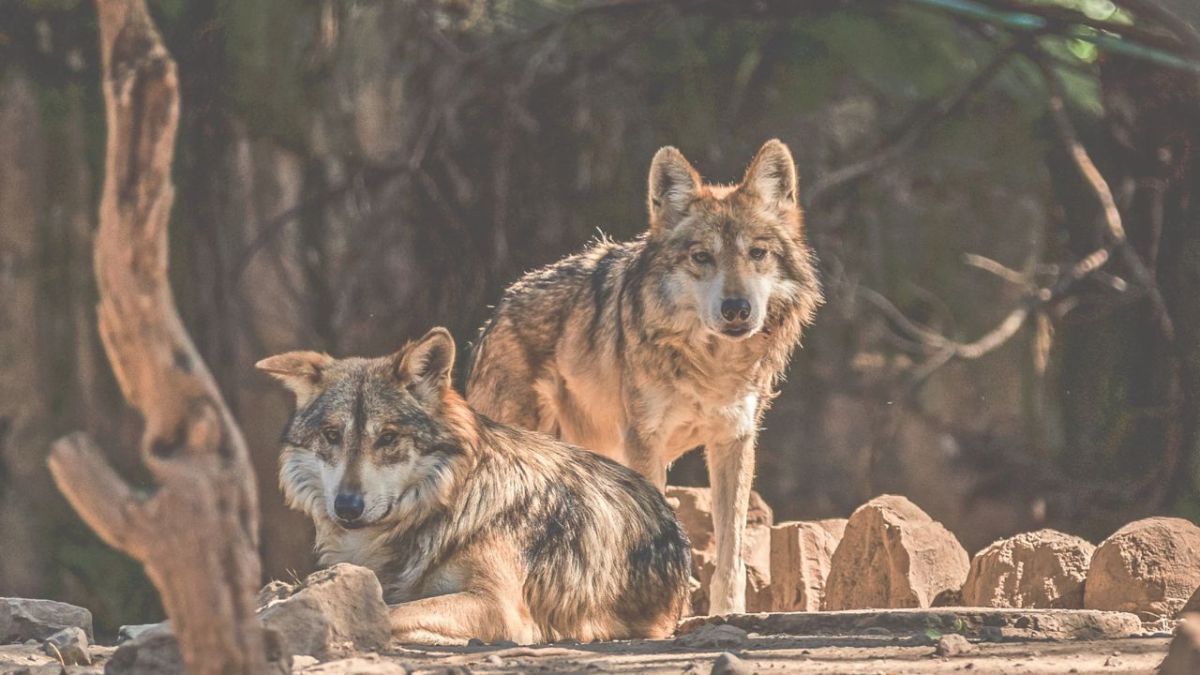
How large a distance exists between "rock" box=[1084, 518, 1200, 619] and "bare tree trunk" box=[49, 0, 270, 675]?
12.8ft

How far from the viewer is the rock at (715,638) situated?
16.2ft

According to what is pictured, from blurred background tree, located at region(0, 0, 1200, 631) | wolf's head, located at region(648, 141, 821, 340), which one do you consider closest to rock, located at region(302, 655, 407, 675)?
wolf's head, located at region(648, 141, 821, 340)

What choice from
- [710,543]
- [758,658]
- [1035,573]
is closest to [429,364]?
[758,658]

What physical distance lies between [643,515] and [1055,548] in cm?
159

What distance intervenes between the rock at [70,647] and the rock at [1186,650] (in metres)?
3.04

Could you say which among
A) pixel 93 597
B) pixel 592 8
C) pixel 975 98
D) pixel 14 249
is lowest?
pixel 93 597

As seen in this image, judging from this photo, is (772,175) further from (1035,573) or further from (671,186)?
(1035,573)

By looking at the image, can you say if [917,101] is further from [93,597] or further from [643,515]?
[93,597]

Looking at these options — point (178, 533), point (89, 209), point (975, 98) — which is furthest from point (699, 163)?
point (178, 533)

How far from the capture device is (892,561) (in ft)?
21.5

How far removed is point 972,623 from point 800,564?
7.24 feet

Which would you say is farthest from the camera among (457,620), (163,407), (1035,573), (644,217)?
(644,217)

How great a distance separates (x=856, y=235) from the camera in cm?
1026

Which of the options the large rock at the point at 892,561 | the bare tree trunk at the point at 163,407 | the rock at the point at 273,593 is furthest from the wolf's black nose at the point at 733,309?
the bare tree trunk at the point at 163,407
